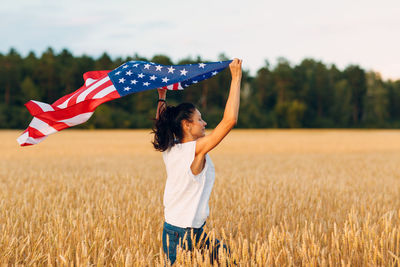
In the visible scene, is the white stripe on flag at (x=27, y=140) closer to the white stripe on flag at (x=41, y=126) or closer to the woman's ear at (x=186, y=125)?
the white stripe on flag at (x=41, y=126)

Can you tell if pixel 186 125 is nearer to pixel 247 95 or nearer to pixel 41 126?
pixel 41 126

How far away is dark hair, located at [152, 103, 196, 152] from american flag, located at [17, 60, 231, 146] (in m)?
0.38

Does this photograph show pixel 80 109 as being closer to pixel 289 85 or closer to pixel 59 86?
pixel 59 86

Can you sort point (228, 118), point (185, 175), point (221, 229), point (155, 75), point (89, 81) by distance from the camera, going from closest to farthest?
point (228, 118) → point (185, 175) → point (221, 229) → point (155, 75) → point (89, 81)

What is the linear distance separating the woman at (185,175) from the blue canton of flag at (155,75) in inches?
13.9

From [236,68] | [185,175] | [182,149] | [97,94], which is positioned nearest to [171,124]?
[182,149]

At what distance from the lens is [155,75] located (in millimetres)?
3752

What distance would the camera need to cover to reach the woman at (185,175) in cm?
323

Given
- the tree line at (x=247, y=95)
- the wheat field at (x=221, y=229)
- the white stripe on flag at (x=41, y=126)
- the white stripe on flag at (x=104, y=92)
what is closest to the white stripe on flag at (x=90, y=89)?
the white stripe on flag at (x=104, y=92)

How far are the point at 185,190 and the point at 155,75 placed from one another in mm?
1176

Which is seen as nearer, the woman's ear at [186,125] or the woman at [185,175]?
the woman at [185,175]

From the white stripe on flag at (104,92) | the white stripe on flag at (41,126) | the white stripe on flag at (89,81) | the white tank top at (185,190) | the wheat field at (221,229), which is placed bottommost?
the wheat field at (221,229)

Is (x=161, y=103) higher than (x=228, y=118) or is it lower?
higher

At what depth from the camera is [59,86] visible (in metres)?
68.0
